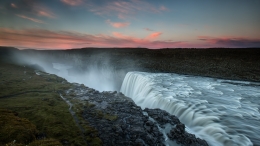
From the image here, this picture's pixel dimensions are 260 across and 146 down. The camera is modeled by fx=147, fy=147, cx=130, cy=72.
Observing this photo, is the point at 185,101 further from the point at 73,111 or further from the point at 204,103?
the point at 73,111

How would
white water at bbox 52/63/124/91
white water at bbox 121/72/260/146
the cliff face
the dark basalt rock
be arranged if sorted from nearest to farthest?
the cliff face → the dark basalt rock → white water at bbox 121/72/260/146 → white water at bbox 52/63/124/91

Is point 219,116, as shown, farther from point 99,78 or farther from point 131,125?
point 99,78

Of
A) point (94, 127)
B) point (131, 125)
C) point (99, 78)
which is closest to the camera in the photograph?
point (94, 127)

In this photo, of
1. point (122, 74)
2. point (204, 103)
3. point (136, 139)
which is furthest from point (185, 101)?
point (122, 74)

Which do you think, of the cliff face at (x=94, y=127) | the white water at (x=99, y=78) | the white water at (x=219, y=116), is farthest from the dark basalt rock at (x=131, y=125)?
the white water at (x=99, y=78)

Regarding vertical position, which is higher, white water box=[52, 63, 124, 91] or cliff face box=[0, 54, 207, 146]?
cliff face box=[0, 54, 207, 146]

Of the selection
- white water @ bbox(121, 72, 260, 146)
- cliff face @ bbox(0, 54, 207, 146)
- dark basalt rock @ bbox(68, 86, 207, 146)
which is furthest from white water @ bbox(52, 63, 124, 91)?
cliff face @ bbox(0, 54, 207, 146)

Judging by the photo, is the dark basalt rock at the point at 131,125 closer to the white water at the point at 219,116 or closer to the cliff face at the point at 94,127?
the cliff face at the point at 94,127

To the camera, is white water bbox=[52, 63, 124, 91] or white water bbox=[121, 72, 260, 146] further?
white water bbox=[52, 63, 124, 91]

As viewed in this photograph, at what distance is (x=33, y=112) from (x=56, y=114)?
2.52 meters

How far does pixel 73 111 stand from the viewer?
1709cm

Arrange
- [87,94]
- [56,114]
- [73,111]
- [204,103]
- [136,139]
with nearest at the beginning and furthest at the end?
[136,139]
[56,114]
[73,111]
[204,103]
[87,94]

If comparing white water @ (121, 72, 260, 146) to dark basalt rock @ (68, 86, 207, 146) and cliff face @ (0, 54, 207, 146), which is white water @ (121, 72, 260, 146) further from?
cliff face @ (0, 54, 207, 146)

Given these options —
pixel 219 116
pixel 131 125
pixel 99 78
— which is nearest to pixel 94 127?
pixel 131 125
